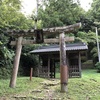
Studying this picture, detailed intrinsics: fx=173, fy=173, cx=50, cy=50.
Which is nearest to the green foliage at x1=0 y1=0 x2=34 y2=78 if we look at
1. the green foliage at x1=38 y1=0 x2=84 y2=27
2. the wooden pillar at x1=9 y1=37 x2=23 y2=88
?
the wooden pillar at x1=9 y1=37 x2=23 y2=88

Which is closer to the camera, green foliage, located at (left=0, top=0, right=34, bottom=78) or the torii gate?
the torii gate

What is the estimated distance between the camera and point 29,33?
8.95 metres

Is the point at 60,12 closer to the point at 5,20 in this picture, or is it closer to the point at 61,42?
the point at 5,20

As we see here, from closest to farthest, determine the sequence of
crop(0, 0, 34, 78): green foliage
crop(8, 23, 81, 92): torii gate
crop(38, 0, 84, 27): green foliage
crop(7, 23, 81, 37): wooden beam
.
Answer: crop(8, 23, 81, 92): torii gate → crop(7, 23, 81, 37): wooden beam → crop(0, 0, 34, 78): green foliage → crop(38, 0, 84, 27): green foliage

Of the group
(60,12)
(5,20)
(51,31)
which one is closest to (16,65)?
(51,31)

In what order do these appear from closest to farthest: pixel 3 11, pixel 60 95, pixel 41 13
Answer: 1. pixel 60 95
2. pixel 3 11
3. pixel 41 13

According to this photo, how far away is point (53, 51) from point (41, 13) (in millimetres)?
9997

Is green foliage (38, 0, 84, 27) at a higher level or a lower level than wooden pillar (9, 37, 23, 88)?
higher

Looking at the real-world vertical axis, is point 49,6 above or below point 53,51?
above

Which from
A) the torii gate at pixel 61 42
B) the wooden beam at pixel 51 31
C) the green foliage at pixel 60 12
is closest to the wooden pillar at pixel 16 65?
the torii gate at pixel 61 42

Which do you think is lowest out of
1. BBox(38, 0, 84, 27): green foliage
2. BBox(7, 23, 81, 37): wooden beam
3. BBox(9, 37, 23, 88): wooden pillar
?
BBox(9, 37, 23, 88): wooden pillar

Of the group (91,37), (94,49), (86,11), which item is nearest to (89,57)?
(94,49)

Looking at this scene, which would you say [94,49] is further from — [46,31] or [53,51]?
[46,31]

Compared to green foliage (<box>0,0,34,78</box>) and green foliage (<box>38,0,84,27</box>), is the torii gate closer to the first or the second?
green foliage (<box>0,0,34,78</box>)
